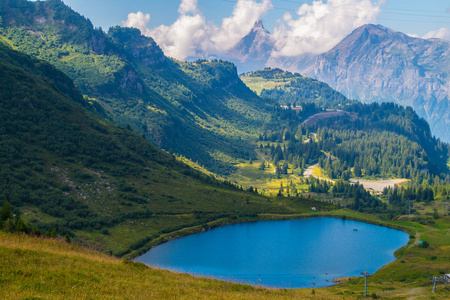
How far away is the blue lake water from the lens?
400 ft

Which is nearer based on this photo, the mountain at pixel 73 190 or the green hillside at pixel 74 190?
the mountain at pixel 73 190

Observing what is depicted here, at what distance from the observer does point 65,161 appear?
180 meters

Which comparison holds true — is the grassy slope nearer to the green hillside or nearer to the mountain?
the green hillside

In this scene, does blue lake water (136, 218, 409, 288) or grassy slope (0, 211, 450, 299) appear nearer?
grassy slope (0, 211, 450, 299)

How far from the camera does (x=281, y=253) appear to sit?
14562 cm

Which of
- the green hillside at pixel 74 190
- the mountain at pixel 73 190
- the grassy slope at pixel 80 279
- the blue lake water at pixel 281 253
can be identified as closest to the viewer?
the grassy slope at pixel 80 279

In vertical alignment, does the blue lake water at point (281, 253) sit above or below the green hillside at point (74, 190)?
below

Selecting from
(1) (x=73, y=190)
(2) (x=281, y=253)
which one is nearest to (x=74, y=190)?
(1) (x=73, y=190)

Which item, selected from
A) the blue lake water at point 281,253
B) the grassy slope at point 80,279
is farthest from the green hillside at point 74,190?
the grassy slope at point 80,279

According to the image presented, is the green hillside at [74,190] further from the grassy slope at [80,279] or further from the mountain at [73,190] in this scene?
the grassy slope at [80,279]

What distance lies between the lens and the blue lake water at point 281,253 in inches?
4803

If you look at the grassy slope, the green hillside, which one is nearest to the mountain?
the green hillside

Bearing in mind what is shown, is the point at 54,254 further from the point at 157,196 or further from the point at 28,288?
the point at 157,196

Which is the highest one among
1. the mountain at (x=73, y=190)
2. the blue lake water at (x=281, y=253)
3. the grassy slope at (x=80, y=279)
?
the mountain at (x=73, y=190)
